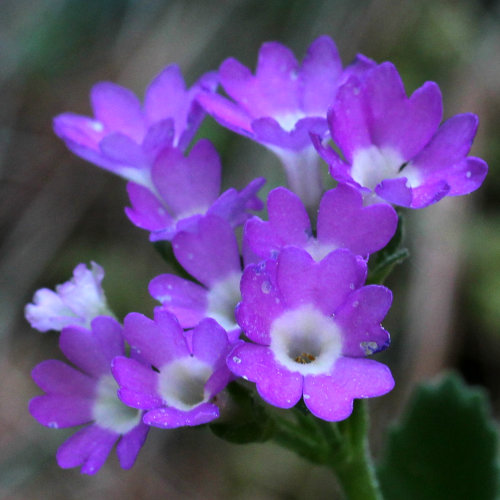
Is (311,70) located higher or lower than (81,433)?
higher

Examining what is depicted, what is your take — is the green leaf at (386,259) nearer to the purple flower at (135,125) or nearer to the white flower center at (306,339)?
the white flower center at (306,339)

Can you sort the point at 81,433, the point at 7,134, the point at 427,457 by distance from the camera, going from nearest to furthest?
1. the point at 81,433
2. the point at 427,457
3. the point at 7,134

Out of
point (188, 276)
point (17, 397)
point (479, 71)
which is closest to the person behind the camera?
point (188, 276)

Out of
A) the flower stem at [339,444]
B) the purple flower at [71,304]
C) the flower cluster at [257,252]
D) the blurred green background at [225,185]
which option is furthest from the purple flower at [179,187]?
the blurred green background at [225,185]

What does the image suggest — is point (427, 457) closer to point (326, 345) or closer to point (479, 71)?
point (326, 345)

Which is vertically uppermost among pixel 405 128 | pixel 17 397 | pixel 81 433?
pixel 405 128

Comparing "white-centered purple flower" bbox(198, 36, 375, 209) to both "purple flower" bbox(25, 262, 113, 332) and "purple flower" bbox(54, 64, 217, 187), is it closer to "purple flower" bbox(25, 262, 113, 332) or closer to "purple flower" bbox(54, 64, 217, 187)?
"purple flower" bbox(54, 64, 217, 187)

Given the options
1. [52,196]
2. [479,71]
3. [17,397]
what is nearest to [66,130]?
[17,397]
